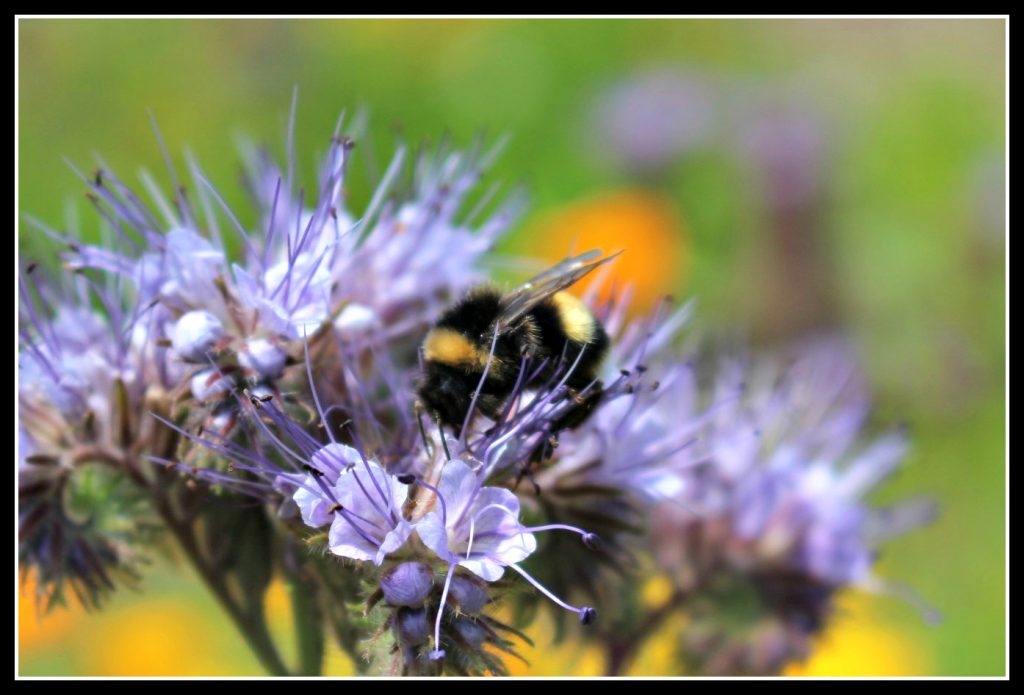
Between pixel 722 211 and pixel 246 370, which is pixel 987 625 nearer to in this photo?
pixel 722 211

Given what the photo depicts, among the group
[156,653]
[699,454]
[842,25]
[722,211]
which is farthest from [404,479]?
[842,25]

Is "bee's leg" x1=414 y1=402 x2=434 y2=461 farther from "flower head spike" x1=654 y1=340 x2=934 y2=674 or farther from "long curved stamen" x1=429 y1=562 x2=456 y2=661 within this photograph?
"flower head spike" x1=654 y1=340 x2=934 y2=674

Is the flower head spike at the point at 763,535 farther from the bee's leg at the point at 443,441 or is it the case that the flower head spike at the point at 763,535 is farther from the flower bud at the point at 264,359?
the flower bud at the point at 264,359

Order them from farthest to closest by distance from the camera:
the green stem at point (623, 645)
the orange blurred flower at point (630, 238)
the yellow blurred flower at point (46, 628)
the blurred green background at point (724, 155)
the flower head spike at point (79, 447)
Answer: the orange blurred flower at point (630, 238) → the blurred green background at point (724, 155) → the yellow blurred flower at point (46, 628) → the green stem at point (623, 645) → the flower head spike at point (79, 447)

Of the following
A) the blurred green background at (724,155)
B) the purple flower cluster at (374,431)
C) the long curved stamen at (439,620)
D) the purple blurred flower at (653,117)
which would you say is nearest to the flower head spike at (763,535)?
the purple flower cluster at (374,431)

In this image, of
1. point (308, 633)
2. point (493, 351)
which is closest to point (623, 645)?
point (308, 633)

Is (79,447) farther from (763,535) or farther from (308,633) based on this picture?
(763,535)
